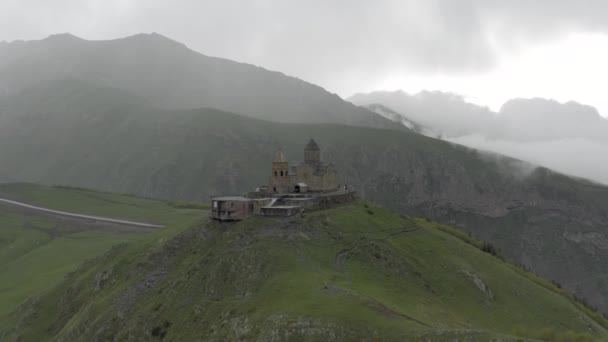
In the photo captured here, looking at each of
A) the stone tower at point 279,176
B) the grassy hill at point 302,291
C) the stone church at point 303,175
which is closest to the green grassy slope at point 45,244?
the grassy hill at point 302,291

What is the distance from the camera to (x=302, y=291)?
58.0 meters

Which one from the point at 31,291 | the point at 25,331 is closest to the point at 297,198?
the point at 25,331


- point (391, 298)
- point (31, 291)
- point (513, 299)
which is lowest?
point (31, 291)

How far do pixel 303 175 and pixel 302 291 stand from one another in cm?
4493

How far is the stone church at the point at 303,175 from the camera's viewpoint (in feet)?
321

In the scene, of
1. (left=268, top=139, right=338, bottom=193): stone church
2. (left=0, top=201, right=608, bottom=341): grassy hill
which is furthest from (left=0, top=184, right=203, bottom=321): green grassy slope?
(left=268, top=139, right=338, bottom=193): stone church

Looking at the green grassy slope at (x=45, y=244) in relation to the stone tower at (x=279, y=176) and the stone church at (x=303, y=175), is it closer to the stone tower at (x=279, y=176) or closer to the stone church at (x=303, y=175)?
the stone tower at (x=279, y=176)

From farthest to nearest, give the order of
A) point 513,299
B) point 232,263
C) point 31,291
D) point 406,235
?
1. point 31,291
2. point 406,235
3. point 513,299
4. point 232,263

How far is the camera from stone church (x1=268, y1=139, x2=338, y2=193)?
97.8 m

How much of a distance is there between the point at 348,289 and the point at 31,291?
305ft

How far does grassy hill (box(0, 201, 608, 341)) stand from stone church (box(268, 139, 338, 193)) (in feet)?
30.1

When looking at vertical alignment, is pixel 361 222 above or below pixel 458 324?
above

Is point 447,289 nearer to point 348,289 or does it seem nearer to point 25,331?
point 348,289

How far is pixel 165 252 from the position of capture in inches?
3359
